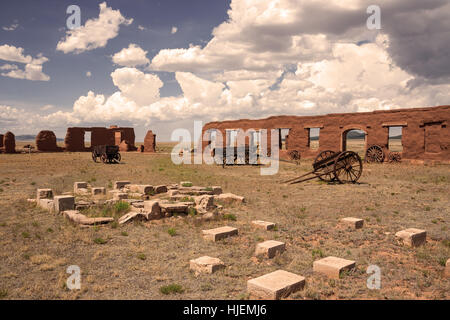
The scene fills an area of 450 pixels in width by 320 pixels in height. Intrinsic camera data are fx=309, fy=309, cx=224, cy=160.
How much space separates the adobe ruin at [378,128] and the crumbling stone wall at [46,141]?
2482cm

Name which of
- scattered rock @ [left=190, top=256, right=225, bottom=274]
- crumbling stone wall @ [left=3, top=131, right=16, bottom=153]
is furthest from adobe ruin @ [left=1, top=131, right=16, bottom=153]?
scattered rock @ [left=190, top=256, right=225, bottom=274]

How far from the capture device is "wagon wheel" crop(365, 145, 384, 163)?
72.0 feet

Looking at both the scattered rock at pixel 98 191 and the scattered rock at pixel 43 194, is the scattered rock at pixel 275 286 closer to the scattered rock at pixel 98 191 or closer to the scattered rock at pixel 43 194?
the scattered rock at pixel 43 194

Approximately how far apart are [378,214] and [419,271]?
3.58m

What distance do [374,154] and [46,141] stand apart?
118ft

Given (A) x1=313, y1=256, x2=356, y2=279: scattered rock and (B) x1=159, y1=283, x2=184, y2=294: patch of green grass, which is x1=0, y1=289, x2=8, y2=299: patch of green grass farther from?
(A) x1=313, y1=256, x2=356, y2=279: scattered rock

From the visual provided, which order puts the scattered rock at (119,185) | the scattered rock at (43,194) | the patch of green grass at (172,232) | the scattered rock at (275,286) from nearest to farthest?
the scattered rock at (275,286) → the patch of green grass at (172,232) → the scattered rock at (43,194) → the scattered rock at (119,185)

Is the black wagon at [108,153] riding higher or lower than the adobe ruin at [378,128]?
lower

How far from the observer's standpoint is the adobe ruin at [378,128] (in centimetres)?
2005

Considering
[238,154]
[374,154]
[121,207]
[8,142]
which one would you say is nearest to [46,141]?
[8,142]

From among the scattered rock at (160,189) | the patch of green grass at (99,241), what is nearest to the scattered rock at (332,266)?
the patch of green grass at (99,241)

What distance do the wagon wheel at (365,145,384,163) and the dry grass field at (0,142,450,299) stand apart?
12.6 m
